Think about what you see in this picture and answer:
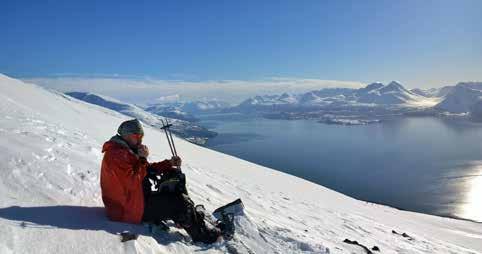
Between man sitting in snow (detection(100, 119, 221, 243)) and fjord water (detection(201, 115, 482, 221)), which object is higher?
man sitting in snow (detection(100, 119, 221, 243))

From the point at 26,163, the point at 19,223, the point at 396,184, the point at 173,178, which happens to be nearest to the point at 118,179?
the point at 173,178

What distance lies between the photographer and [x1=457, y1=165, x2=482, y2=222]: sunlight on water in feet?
148

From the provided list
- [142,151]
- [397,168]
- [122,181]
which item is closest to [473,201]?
[397,168]

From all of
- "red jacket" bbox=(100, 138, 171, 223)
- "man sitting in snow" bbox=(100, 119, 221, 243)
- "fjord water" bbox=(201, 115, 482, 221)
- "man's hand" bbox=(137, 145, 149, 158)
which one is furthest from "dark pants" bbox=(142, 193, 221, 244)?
"fjord water" bbox=(201, 115, 482, 221)

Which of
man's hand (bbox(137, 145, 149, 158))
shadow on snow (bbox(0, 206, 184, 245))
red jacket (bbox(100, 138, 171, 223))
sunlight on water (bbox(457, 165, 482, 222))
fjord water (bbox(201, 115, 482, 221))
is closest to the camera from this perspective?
shadow on snow (bbox(0, 206, 184, 245))

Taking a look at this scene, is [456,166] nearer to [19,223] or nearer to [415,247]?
[415,247]

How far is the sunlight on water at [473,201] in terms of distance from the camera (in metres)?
45.2

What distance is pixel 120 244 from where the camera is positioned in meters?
4.68

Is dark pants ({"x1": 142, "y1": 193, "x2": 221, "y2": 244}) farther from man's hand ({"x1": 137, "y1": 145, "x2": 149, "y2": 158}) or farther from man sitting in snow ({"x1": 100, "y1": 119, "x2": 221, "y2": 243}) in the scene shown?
man's hand ({"x1": 137, "y1": 145, "x2": 149, "y2": 158})

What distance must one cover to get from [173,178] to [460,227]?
3131 cm

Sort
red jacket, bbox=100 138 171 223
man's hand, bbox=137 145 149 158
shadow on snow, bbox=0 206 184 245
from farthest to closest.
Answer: man's hand, bbox=137 145 149 158 < red jacket, bbox=100 138 171 223 < shadow on snow, bbox=0 206 184 245

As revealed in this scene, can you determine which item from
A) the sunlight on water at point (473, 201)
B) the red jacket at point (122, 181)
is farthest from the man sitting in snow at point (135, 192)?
the sunlight on water at point (473, 201)

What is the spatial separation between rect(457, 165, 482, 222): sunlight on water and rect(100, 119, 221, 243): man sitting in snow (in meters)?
48.2

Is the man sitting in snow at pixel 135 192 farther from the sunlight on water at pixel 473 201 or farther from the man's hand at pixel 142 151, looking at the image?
the sunlight on water at pixel 473 201
